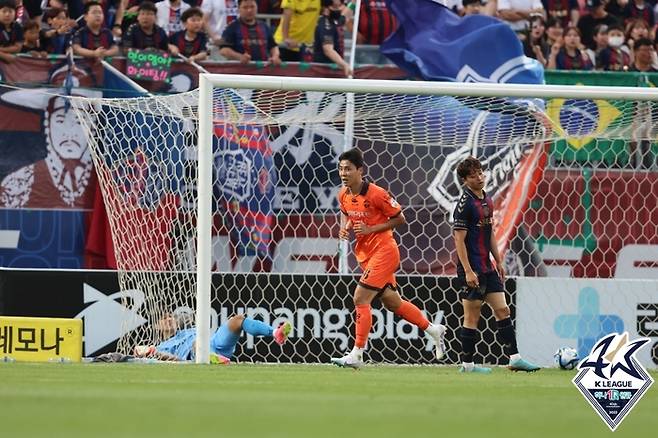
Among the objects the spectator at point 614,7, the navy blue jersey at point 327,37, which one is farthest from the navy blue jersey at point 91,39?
the spectator at point 614,7

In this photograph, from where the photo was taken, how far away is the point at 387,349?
13.3 meters

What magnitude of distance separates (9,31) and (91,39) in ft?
3.01

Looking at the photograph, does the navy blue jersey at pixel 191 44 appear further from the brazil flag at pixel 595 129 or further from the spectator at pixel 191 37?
the brazil flag at pixel 595 129

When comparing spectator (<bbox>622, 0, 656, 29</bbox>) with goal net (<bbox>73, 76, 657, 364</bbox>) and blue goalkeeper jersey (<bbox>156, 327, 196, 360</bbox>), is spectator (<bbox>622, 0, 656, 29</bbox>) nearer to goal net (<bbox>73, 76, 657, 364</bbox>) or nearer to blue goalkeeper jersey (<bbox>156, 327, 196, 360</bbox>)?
goal net (<bbox>73, 76, 657, 364</bbox>)

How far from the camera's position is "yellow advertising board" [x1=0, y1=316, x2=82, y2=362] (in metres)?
11.9

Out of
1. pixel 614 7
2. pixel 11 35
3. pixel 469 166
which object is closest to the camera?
pixel 469 166

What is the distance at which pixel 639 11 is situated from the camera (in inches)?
741

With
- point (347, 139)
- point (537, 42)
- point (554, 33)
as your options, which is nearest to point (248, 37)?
point (347, 139)

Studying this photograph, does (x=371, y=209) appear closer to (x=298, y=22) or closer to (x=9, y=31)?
(x=298, y=22)

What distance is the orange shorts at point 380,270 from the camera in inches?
464

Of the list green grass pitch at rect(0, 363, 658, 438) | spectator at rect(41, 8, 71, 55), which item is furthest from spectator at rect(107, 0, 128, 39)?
green grass pitch at rect(0, 363, 658, 438)

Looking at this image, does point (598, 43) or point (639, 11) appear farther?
point (639, 11)

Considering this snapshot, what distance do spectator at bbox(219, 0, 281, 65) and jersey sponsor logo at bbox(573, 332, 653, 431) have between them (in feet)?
30.8

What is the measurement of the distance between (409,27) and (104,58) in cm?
355
